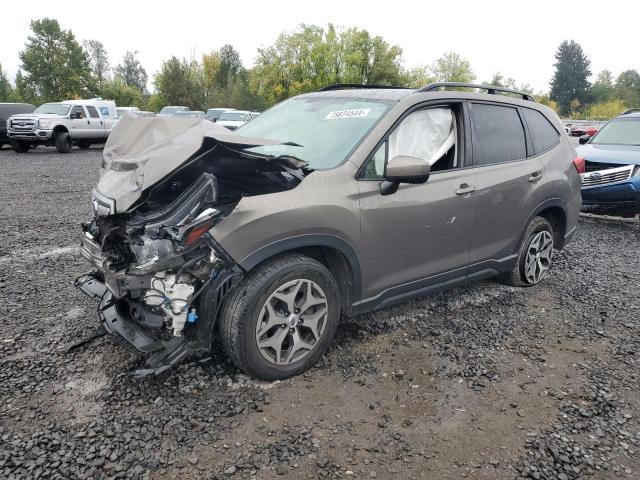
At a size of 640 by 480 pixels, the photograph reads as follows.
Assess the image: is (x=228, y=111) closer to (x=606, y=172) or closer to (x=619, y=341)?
(x=606, y=172)

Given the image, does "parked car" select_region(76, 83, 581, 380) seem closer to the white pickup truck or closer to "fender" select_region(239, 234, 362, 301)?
"fender" select_region(239, 234, 362, 301)

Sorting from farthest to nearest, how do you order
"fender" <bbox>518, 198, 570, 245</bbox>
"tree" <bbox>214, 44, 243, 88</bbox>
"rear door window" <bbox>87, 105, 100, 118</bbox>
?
"tree" <bbox>214, 44, 243, 88</bbox> → "rear door window" <bbox>87, 105, 100, 118</bbox> → "fender" <bbox>518, 198, 570, 245</bbox>

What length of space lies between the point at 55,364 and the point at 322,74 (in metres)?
46.0

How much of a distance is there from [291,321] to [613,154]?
6.89 metres

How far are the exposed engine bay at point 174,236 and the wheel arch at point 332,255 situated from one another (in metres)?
0.22

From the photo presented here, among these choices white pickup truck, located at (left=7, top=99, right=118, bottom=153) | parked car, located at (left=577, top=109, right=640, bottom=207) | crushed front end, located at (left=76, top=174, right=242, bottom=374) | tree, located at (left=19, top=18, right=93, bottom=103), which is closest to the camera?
crushed front end, located at (left=76, top=174, right=242, bottom=374)

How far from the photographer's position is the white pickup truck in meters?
17.2

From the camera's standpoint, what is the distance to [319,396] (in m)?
2.86

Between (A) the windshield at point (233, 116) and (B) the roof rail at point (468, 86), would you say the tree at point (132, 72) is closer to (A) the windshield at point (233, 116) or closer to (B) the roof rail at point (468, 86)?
(A) the windshield at point (233, 116)

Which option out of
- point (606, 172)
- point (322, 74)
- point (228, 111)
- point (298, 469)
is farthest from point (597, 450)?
point (322, 74)

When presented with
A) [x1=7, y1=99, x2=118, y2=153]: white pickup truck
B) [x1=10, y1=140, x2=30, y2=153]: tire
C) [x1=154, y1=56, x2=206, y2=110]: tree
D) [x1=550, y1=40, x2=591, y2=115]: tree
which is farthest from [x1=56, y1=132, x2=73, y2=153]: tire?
[x1=550, y1=40, x2=591, y2=115]: tree

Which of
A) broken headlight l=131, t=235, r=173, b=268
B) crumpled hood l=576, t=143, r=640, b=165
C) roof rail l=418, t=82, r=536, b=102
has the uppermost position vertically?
roof rail l=418, t=82, r=536, b=102

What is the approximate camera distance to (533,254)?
4.56m

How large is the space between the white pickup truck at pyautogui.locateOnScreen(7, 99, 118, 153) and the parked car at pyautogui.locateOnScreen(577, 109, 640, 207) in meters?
15.5
